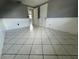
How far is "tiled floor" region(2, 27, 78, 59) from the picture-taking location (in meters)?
0.96

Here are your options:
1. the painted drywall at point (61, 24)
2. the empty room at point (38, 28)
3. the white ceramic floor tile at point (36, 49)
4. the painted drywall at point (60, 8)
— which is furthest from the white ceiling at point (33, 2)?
the white ceramic floor tile at point (36, 49)

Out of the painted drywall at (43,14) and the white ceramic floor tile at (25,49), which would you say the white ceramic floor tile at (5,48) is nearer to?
the white ceramic floor tile at (25,49)

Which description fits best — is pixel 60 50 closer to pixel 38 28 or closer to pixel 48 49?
pixel 48 49

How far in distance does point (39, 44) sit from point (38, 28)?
188 mm

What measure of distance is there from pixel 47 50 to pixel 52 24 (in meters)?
0.30

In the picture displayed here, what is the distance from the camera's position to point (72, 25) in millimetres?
975

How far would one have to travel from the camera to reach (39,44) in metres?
1.02

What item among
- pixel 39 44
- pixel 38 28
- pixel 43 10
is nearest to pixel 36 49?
pixel 39 44

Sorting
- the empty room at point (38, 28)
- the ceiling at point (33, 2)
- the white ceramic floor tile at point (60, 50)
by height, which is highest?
the ceiling at point (33, 2)

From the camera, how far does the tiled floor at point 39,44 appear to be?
963mm

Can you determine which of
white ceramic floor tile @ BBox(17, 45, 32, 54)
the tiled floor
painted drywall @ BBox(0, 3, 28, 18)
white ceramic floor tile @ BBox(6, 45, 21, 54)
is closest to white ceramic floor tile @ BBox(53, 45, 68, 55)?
the tiled floor

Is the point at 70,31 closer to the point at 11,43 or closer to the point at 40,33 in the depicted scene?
the point at 40,33

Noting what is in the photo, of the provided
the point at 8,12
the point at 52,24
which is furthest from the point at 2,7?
the point at 52,24

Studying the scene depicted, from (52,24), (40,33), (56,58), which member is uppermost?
(52,24)
